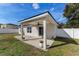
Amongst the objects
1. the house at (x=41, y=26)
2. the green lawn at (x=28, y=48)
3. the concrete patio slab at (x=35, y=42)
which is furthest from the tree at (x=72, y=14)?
the concrete patio slab at (x=35, y=42)

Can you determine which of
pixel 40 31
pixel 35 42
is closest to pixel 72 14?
pixel 40 31

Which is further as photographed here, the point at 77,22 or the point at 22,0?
A: the point at 77,22

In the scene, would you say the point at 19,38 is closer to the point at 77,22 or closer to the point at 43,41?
the point at 43,41

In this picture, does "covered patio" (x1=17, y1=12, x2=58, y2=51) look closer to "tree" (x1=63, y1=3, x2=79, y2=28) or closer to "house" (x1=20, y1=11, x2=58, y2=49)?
"house" (x1=20, y1=11, x2=58, y2=49)

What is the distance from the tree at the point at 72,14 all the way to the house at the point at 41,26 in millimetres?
729

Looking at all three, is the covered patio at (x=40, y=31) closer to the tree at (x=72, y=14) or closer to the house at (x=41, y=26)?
the house at (x=41, y=26)

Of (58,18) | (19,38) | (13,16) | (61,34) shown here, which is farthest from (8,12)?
(61,34)

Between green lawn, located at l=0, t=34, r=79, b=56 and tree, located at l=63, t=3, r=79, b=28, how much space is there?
0.90m

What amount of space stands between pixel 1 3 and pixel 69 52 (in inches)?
161

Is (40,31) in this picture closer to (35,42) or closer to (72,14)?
(35,42)

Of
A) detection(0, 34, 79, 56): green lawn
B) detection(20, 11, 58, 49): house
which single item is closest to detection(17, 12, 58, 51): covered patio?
detection(20, 11, 58, 49): house

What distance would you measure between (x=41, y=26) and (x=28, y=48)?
2.01 metres

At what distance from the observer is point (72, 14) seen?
9.80 metres

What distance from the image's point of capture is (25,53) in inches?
354
